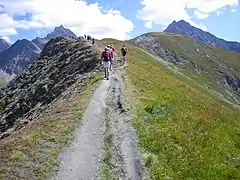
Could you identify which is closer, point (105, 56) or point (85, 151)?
point (85, 151)

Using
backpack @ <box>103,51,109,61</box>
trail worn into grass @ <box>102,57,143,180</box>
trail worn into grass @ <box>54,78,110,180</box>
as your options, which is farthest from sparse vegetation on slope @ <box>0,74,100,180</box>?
backpack @ <box>103,51,109,61</box>

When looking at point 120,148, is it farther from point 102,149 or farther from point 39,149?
point 39,149

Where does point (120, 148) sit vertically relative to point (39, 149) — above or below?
above

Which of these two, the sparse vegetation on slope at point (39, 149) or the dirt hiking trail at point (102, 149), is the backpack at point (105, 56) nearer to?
the dirt hiking trail at point (102, 149)

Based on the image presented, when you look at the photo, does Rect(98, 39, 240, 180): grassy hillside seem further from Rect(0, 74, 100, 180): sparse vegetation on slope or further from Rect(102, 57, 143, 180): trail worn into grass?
Rect(0, 74, 100, 180): sparse vegetation on slope

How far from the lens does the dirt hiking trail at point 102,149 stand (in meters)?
21.2

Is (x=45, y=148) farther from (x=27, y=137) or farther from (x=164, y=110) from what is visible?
(x=164, y=110)

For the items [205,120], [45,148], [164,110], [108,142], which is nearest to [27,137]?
[45,148]

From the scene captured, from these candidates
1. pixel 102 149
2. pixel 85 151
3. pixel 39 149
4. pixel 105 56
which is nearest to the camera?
pixel 39 149

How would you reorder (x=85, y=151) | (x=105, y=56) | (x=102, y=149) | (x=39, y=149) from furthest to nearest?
(x=105, y=56)
(x=102, y=149)
(x=85, y=151)
(x=39, y=149)

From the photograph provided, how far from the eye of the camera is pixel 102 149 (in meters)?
24.5

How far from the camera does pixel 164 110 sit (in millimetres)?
33156

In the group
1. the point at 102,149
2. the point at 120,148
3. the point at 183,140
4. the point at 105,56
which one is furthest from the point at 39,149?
the point at 105,56

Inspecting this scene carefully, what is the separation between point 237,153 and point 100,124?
10.0 metres
